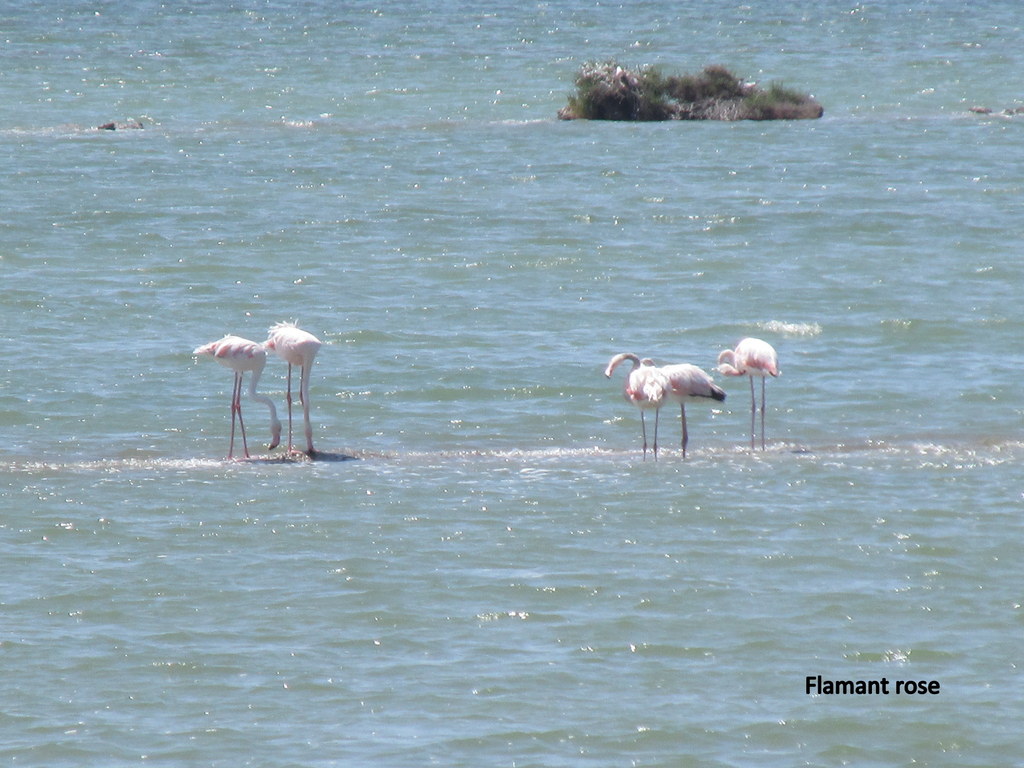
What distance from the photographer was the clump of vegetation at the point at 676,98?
31250 mm

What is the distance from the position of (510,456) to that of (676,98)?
2161 centimetres

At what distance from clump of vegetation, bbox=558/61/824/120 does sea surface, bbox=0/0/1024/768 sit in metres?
1.99

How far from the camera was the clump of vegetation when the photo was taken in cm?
3125

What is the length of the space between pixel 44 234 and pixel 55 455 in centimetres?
938

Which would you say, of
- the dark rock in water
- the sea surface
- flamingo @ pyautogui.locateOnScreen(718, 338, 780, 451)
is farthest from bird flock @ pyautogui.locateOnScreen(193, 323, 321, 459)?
the dark rock in water

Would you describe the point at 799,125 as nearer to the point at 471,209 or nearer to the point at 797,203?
the point at 797,203

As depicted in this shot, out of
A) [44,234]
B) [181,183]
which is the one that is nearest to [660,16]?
[181,183]

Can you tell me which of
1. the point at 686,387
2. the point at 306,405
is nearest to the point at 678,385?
the point at 686,387

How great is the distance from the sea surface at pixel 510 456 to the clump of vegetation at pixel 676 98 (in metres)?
1.99

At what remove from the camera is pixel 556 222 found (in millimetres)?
21203

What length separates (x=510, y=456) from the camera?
38.0 feet

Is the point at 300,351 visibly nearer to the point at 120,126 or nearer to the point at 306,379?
the point at 306,379

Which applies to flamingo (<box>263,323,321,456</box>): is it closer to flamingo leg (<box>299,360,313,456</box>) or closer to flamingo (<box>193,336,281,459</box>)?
flamingo leg (<box>299,360,313,456</box>)

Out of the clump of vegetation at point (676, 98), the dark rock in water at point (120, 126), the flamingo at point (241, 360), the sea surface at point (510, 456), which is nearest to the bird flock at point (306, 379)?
the flamingo at point (241, 360)
